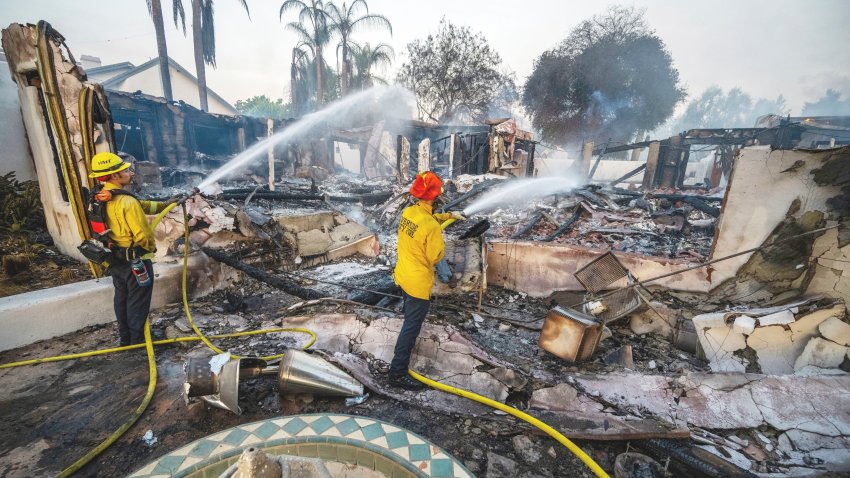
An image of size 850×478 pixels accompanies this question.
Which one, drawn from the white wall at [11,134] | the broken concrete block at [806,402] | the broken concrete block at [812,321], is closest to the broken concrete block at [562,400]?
the broken concrete block at [806,402]

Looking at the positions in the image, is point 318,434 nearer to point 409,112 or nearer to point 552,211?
point 552,211

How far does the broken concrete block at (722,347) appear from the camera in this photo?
3910mm

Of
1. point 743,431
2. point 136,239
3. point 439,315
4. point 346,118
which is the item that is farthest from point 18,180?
point 346,118

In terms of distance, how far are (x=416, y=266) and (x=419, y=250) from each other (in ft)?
0.52

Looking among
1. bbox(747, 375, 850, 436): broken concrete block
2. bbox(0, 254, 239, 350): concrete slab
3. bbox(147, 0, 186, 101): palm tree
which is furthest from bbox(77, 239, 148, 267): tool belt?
bbox(147, 0, 186, 101): palm tree

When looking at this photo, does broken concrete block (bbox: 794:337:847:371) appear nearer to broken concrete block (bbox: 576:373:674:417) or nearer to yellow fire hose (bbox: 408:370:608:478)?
broken concrete block (bbox: 576:373:674:417)

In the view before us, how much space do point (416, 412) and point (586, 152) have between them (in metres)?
22.8

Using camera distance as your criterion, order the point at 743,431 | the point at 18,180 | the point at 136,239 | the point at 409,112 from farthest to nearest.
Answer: the point at 409,112, the point at 18,180, the point at 136,239, the point at 743,431

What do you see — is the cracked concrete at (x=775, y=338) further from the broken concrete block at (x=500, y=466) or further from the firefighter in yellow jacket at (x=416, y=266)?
the firefighter in yellow jacket at (x=416, y=266)

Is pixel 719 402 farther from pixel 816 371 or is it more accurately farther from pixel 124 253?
pixel 124 253

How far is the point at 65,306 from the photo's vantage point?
3.85m

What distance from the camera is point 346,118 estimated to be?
80.7 ft

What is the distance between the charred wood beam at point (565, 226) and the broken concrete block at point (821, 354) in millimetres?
4618

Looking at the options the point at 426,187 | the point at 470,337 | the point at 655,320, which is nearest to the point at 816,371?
the point at 655,320
